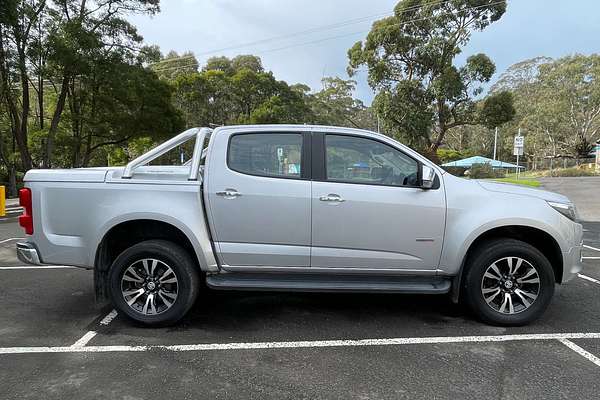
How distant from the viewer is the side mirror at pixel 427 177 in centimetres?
421

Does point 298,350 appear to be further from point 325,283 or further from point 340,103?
point 340,103

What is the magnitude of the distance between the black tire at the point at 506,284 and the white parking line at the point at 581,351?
38cm

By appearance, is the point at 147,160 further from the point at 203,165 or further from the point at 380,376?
the point at 380,376

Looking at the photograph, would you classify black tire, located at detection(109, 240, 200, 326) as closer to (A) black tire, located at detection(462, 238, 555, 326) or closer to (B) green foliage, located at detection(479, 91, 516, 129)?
(A) black tire, located at detection(462, 238, 555, 326)

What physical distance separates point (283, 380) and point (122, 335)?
67.9 inches

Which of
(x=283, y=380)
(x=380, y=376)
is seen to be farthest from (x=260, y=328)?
(x=380, y=376)

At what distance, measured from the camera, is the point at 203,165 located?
4504 mm

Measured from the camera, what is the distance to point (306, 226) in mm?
4262

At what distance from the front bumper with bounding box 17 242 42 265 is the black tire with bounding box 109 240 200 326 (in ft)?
2.55

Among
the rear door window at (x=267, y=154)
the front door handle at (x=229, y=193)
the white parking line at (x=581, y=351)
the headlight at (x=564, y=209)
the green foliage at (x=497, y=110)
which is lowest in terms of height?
the white parking line at (x=581, y=351)

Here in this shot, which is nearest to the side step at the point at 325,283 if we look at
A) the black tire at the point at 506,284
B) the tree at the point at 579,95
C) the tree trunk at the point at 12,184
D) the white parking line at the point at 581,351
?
the black tire at the point at 506,284

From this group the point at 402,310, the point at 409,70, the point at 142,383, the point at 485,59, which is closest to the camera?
the point at 142,383

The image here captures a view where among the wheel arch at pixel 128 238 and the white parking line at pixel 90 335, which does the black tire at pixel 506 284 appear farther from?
the white parking line at pixel 90 335

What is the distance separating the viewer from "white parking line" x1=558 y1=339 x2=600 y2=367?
3.68m
